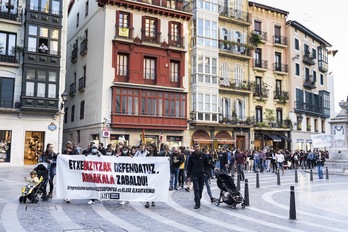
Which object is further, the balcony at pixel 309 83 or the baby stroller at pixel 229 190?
the balcony at pixel 309 83

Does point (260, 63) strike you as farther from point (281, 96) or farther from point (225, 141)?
point (225, 141)

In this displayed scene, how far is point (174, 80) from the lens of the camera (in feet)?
107

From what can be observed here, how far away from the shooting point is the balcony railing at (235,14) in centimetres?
3712

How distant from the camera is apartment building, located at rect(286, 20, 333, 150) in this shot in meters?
42.4

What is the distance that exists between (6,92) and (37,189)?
62.4ft

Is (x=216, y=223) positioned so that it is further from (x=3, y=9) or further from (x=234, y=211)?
(x=3, y=9)

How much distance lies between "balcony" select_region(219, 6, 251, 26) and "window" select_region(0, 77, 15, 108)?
72.4 ft

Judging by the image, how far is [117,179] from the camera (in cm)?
1045

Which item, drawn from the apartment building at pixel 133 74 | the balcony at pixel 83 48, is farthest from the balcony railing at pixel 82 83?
the balcony at pixel 83 48

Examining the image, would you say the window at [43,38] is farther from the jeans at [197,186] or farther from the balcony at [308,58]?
the balcony at [308,58]

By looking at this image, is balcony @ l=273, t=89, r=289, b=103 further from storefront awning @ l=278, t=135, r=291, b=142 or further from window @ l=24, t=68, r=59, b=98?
window @ l=24, t=68, r=59, b=98

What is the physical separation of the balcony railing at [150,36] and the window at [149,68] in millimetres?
1708

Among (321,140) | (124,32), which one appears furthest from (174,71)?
(321,140)

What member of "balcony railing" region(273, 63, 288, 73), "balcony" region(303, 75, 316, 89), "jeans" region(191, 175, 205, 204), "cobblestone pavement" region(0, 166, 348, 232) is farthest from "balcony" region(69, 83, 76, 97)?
"balcony" region(303, 75, 316, 89)
